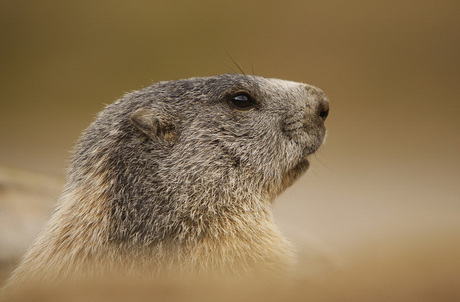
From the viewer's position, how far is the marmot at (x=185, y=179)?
66.8 inches

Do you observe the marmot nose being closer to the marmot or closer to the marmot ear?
the marmot

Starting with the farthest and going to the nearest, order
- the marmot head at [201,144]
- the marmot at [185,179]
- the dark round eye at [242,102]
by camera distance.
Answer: the dark round eye at [242,102] < the marmot head at [201,144] < the marmot at [185,179]

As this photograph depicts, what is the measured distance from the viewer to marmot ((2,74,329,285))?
1.70 m

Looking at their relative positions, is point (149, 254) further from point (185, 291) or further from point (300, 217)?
point (300, 217)

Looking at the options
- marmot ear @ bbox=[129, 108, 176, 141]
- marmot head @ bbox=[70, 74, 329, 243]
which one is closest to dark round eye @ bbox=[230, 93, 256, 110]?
marmot head @ bbox=[70, 74, 329, 243]

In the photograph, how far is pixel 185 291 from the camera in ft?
3.16

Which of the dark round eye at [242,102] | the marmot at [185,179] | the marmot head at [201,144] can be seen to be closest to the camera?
the marmot at [185,179]

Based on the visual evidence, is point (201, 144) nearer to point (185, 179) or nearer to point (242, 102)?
point (185, 179)

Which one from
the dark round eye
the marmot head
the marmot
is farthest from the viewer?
the dark round eye

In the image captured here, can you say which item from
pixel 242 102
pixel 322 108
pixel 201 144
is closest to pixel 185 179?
pixel 201 144

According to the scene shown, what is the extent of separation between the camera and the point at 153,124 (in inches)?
74.5

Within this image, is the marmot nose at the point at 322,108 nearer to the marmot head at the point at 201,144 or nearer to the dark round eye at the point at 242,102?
the marmot head at the point at 201,144

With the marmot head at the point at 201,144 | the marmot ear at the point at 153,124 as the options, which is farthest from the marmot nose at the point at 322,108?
the marmot ear at the point at 153,124

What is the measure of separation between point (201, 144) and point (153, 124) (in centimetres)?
20
